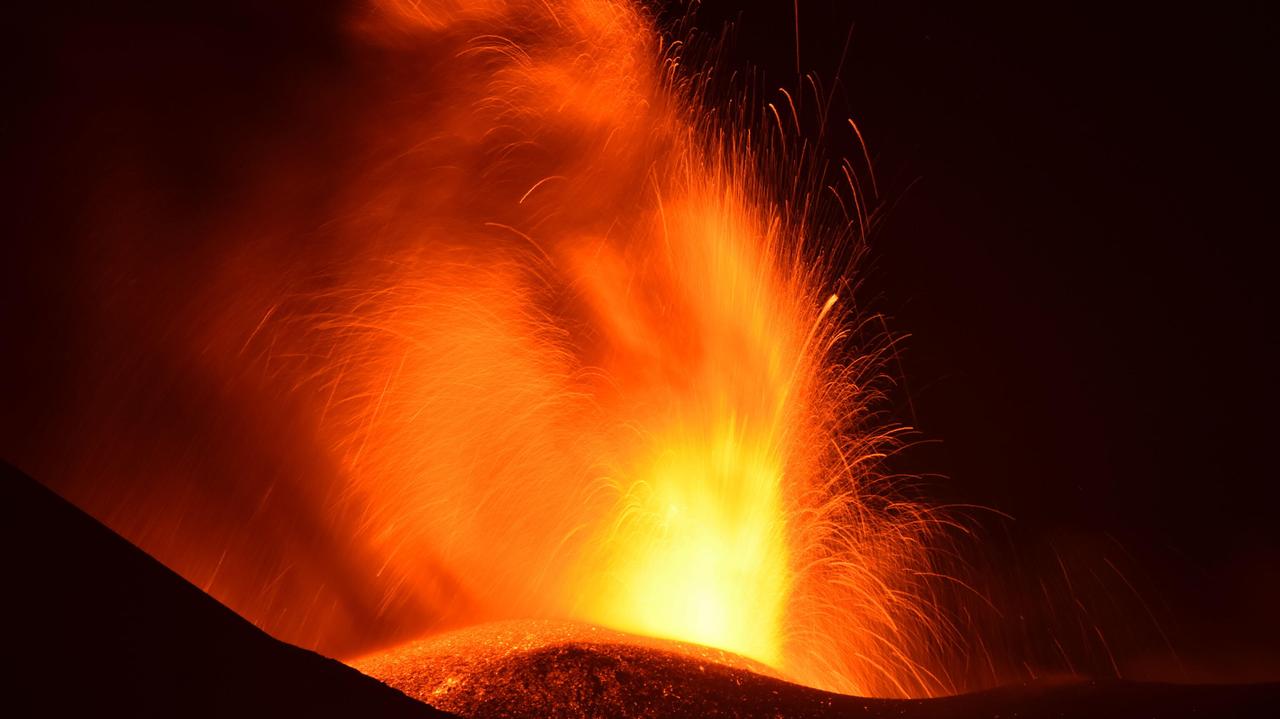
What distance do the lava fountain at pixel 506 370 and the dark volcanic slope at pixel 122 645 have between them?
6472mm

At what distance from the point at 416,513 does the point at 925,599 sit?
1097cm

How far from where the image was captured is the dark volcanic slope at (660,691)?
617 cm

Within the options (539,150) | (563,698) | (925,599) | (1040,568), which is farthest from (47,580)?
(1040,568)

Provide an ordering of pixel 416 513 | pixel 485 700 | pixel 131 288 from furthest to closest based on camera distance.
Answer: pixel 416 513, pixel 131 288, pixel 485 700

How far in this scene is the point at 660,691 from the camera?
643 centimetres

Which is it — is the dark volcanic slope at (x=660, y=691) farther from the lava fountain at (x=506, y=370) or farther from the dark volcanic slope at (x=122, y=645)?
the lava fountain at (x=506, y=370)

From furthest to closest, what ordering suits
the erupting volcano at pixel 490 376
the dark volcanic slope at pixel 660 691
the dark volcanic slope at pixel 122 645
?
the erupting volcano at pixel 490 376
the dark volcanic slope at pixel 660 691
the dark volcanic slope at pixel 122 645

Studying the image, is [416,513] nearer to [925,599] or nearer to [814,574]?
[814,574]

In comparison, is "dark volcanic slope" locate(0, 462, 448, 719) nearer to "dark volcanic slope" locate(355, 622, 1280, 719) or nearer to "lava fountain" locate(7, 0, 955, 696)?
"dark volcanic slope" locate(355, 622, 1280, 719)

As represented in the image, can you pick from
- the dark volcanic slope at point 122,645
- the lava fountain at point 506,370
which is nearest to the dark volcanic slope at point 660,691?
the dark volcanic slope at point 122,645

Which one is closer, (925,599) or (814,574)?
(814,574)

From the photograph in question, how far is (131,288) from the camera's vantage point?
36.0 feet

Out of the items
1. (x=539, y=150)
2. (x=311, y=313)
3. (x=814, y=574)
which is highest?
(x=539, y=150)

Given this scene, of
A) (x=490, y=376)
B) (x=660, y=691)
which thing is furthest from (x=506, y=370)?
(x=660, y=691)
